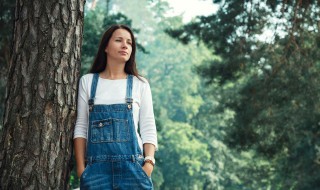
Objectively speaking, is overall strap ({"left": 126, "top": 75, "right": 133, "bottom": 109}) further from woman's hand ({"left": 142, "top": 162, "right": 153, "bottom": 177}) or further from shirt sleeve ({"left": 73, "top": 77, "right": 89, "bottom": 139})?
woman's hand ({"left": 142, "top": 162, "right": 153, "bottom": 177})

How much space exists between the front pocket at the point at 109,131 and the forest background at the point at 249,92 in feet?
12.3

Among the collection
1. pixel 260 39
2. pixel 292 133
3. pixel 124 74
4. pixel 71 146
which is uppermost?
pixel 260 39

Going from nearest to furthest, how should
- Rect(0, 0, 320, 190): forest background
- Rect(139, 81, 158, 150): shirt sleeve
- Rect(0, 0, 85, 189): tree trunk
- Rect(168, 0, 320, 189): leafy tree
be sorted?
Rect(0, 0, 85, 189): tree trunk → Rect(139, 81, 158, 150): shirt sleeve → Rect(0, 0, 320, 190): forest background → Rect(168, 0, 320, 189): leafy tree

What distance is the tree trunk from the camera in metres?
3.19

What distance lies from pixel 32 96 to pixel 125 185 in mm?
780

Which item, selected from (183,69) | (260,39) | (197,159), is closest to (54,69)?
(260,39)

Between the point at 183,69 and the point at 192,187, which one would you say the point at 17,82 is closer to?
the point at 192,187

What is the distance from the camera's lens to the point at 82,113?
340cm

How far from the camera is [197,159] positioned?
3381 centimetres

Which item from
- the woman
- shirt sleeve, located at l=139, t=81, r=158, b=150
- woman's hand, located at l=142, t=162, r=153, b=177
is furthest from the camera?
shirt sleeve, located at l=139, t=81, r=158, b=150

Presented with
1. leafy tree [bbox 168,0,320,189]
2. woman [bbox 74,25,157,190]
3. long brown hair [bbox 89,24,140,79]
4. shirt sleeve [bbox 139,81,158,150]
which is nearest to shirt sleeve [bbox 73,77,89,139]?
woman [bbox 74,25,157,190]

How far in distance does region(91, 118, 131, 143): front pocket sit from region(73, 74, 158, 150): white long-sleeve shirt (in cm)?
9

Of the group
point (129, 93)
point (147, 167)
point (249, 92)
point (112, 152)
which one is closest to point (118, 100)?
point (129, 93)

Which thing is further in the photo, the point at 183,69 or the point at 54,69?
the point at 183,69
